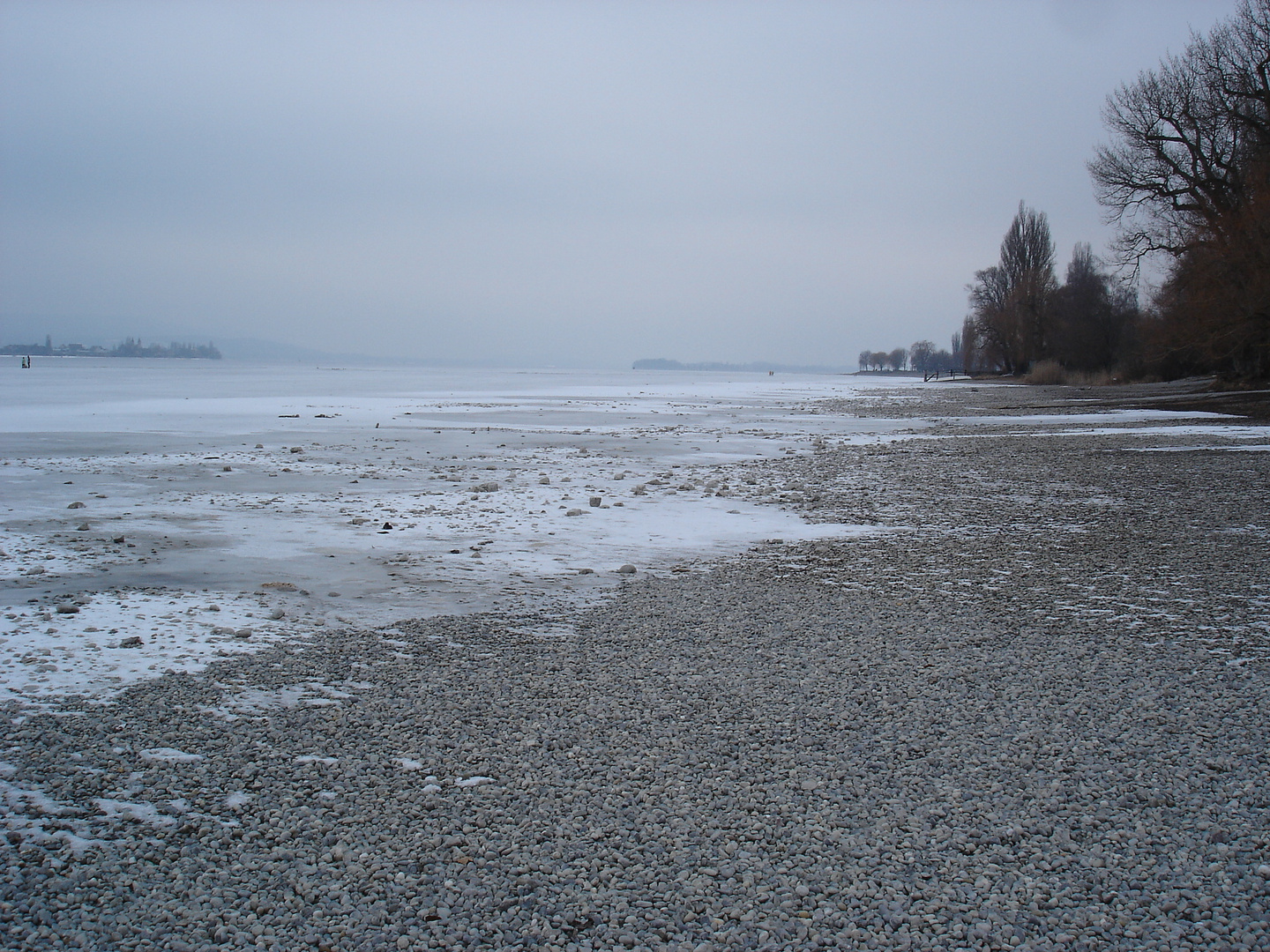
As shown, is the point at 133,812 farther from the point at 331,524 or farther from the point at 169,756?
the point at 331,524

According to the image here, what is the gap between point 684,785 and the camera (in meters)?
3.54

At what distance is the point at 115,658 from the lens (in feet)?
16.3

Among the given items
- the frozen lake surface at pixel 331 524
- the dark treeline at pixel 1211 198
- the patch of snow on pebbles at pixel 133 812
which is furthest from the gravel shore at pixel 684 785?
→ the dark treeline at pixel 1211 198

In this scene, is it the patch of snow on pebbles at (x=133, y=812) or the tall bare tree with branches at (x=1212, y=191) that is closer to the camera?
the patch of snow on pebbles at (x=133, y=812)

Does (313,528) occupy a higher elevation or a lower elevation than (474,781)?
higher

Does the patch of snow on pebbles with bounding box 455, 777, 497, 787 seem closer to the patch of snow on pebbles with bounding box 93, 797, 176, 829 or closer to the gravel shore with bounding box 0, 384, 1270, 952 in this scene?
the gravel shore with bounding box 0, 384, 1270, 952

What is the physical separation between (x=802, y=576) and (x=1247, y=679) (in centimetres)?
314

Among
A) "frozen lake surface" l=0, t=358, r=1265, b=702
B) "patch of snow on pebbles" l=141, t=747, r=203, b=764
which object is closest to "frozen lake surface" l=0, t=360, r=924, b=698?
"frozen lake surface" l=0, t=358, r=1265, b=702

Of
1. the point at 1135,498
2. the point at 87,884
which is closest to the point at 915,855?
the point at 87,884

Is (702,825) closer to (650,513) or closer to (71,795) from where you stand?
(71,795)

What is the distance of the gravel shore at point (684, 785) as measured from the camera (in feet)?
8.90

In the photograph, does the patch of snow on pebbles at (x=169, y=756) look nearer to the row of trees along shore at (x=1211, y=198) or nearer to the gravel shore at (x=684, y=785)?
the gravel shore at (x=684, y=785)

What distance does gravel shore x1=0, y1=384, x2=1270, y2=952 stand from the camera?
271 centimetres

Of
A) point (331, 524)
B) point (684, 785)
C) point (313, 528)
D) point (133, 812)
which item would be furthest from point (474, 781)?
point (331, 524)
